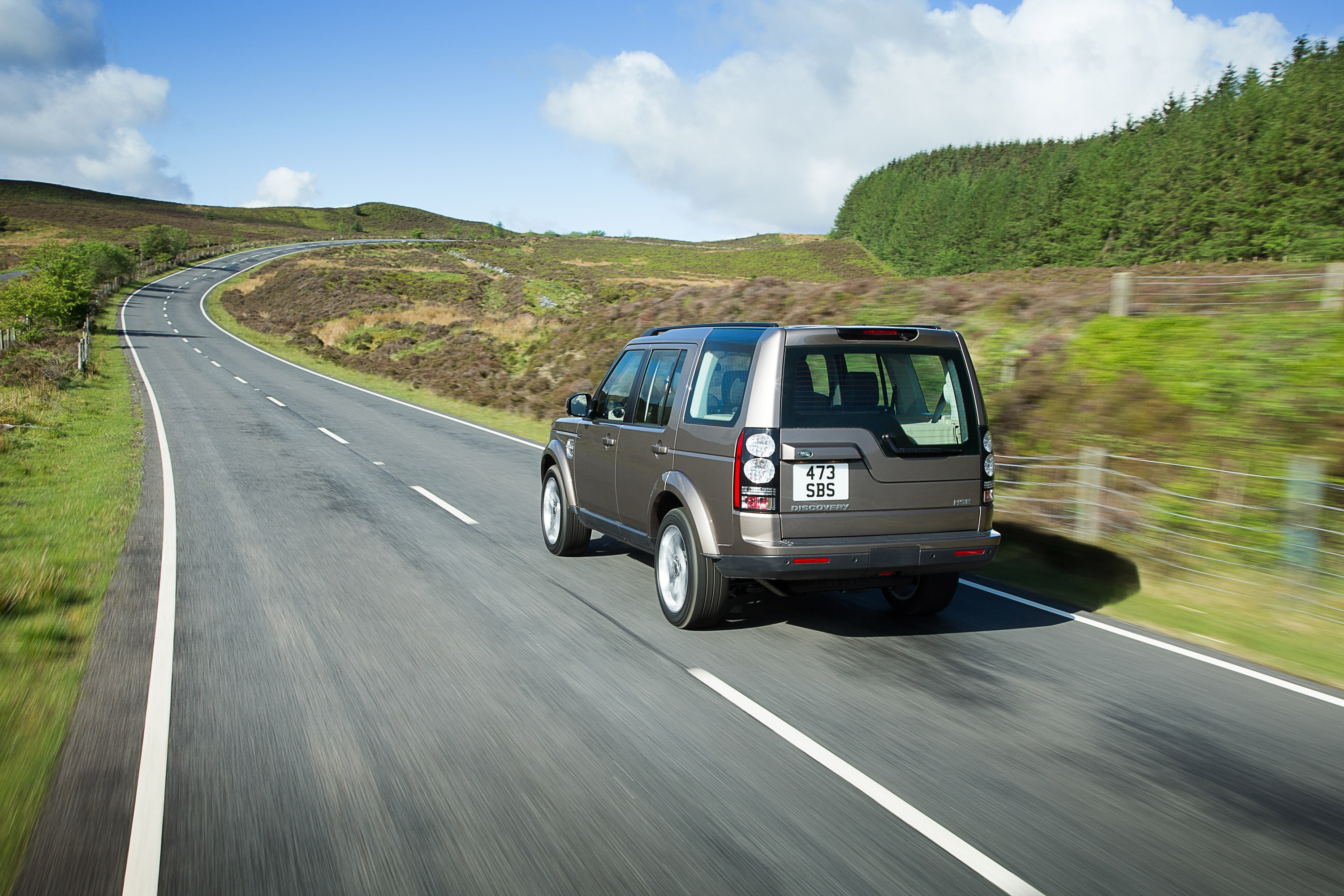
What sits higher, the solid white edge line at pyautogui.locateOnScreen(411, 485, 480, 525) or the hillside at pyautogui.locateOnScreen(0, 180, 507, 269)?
the hillside at pyautogui.locateOnScreen(0, 180, 507, 269)

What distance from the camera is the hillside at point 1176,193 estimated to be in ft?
170

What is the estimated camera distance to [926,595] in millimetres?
6434

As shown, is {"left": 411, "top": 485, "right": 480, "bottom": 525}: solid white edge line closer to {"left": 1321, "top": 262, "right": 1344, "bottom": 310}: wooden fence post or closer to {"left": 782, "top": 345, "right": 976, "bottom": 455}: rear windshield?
{"left": 782, "top": 345, "right": 976, "bottom": 455}: rear windshield

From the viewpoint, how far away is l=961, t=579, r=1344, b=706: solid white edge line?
201 inches

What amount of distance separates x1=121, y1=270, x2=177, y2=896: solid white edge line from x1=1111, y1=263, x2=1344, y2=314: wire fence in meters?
12.4

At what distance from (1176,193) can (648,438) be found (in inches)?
2772

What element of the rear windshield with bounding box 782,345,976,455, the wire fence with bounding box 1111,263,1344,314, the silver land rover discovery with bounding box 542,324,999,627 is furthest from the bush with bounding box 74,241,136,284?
the rear windshield with bounding box 782,345,976,455

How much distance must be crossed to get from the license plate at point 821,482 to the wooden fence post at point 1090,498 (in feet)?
13.5

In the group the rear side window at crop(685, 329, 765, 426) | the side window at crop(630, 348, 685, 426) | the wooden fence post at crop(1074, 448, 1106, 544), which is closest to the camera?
the rear side window at crop(685, 329, 765, 426)

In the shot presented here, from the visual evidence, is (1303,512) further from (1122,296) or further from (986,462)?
(1122,296)

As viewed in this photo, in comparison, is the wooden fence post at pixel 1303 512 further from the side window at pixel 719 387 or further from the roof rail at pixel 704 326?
the side window at pixel 719 387

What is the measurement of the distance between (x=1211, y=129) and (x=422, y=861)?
249 ft

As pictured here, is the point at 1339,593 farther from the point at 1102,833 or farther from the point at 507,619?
the point at 507,619

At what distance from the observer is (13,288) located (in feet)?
148
